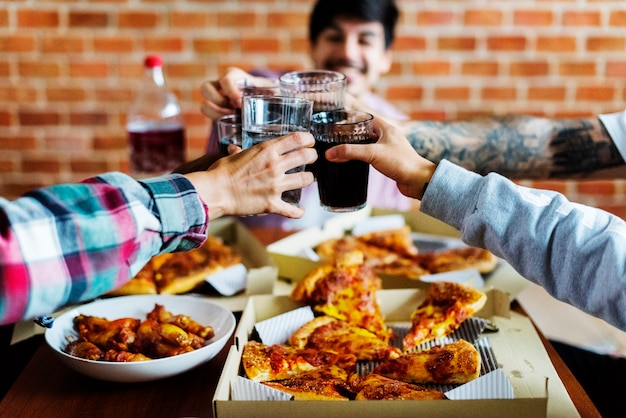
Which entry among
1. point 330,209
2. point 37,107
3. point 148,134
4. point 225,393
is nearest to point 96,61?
point 37,107

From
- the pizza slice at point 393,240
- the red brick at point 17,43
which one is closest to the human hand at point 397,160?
the pizza slice at point 393,240

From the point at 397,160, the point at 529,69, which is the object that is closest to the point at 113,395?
the point at 397,160

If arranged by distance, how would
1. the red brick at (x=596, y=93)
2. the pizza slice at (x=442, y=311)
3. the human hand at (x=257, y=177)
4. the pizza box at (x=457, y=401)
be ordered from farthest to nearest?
1. the red brick at (x=596, y=93)
2. the pizza slice at (x=442, y=311)
3. the human hand at (x=257, y=177)
4. the pizza box at (x=457, y=401)

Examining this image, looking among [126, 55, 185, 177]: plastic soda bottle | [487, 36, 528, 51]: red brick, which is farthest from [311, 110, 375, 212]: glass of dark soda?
[487, 36, 528, 51]: red brick

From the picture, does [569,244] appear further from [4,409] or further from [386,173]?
[4,409]

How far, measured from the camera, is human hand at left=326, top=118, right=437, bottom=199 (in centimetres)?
132

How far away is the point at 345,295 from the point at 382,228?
0.68 m

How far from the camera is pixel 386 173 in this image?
1.37 metres

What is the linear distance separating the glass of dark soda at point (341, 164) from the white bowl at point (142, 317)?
321 mm

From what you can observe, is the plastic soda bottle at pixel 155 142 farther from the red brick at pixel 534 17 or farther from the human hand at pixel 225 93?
the red brick at pixel 534 17

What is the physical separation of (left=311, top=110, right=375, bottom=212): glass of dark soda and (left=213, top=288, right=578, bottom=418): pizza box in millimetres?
296

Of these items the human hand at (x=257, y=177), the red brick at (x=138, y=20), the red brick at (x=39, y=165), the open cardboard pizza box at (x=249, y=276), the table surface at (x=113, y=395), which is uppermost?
the red brick at (x=138, y=20)

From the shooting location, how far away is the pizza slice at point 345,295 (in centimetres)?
152

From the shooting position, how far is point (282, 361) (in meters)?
1.29
